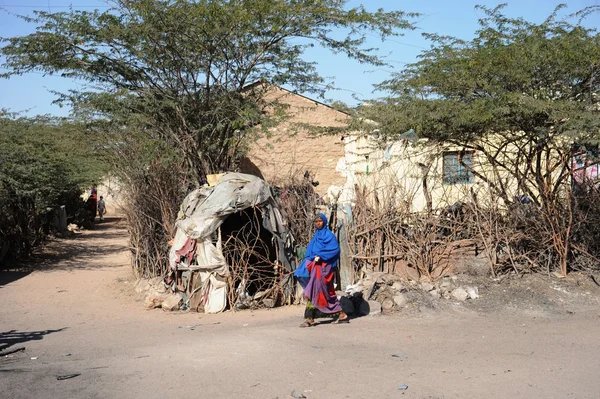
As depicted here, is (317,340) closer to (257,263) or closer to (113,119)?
(257,263)

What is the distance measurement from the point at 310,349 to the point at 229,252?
3295mm

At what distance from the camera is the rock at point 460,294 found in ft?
31.8

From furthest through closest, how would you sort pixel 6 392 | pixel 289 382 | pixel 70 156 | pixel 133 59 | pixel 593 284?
pixel 70 156 < pixel 133 59 < pixel 593 284 < pixel 289 382 < pixel 6 392

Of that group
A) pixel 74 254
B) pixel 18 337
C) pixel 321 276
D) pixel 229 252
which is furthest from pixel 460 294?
pixel 74 254

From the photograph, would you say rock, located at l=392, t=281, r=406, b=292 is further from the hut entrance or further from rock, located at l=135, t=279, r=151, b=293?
rock, located at l=135, t=279, r=151, b=293

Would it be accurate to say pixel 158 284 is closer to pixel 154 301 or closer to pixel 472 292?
pixel 154 301

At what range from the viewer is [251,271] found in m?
10.5

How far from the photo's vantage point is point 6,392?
17.8 ft

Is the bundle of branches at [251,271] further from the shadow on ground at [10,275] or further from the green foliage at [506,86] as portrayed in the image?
the shadow on ground at [10,275]

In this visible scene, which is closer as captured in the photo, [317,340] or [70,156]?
[317,340]

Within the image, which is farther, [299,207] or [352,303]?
[299,207]

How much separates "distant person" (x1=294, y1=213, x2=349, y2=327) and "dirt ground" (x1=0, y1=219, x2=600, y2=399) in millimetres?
238

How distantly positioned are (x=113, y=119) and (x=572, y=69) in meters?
8.63

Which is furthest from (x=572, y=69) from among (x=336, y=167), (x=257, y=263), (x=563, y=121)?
(x=336, y=167)
